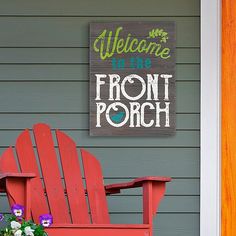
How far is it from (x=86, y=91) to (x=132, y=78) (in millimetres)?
283

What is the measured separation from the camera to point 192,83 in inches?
232

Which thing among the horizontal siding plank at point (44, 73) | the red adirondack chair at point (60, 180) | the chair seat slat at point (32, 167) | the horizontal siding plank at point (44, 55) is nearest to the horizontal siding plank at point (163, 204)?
the red adirondack chair at point (60, 180)

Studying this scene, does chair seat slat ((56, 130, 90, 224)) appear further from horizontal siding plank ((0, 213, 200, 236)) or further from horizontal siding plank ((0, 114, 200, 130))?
horizontal siding plank ((0, 213, 200, 236))

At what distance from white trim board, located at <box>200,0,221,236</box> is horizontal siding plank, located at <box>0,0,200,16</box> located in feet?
0.41

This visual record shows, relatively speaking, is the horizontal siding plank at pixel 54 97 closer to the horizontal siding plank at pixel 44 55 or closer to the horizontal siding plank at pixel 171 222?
the horizontal siding plank at pixel 44 55

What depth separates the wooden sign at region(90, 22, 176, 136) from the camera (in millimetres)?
5852

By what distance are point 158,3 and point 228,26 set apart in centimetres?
44

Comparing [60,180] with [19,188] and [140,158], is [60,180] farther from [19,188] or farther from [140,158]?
[19,188]

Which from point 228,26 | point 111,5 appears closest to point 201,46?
point 228,26

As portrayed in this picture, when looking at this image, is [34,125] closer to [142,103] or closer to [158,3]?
[142,103]

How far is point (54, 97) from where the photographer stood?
19.3 ft

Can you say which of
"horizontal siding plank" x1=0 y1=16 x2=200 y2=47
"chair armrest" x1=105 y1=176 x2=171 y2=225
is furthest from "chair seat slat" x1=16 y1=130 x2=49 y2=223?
"horizontal siding plank" x1=0 y1=16 x2=200 y2=47

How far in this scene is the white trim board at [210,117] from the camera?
579cm

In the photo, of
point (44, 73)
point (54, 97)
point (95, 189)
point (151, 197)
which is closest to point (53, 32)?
point (44, 73)
